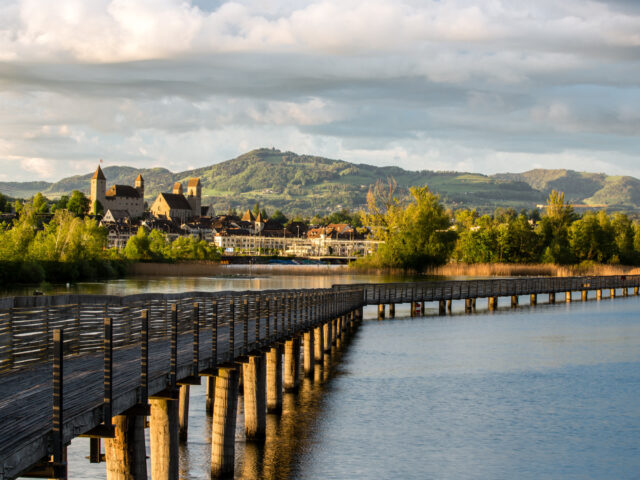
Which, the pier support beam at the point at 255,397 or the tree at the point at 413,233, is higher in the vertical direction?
the tree at the point at 413,233

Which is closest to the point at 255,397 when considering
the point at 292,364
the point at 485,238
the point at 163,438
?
the point at 163,438

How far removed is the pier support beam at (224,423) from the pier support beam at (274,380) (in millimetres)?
5819

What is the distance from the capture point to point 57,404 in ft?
31.5

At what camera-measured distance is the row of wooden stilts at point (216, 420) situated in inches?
500

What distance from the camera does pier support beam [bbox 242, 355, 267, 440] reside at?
2108 centimetres

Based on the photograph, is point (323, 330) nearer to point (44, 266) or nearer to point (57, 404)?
point (57, 404)

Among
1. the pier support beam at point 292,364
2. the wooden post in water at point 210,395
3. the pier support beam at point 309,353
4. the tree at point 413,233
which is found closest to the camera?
the wooden post in water at point 210,395

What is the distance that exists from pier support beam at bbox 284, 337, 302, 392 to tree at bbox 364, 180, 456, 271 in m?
74.4

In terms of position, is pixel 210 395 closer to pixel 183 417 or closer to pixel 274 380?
pixel 274 380

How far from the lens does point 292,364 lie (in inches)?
1137

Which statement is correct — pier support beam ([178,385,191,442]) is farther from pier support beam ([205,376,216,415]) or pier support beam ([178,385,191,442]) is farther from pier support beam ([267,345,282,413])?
pier support beam ([205,376,216,415])

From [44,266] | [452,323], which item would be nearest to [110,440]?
[452,323]

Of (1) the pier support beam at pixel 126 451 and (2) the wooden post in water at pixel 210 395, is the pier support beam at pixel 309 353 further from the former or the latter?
(1) the pier support beam at pixel 126 451

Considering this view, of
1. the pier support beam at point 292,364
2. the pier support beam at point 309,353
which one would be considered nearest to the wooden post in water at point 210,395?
the pier support beam at point 292,364
